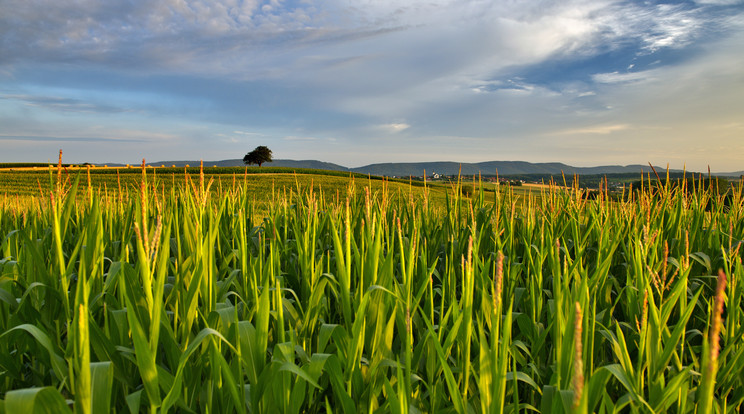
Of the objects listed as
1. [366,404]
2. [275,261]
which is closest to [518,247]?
[275,261]

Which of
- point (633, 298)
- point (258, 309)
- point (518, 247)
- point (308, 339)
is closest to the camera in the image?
point (258, 309)

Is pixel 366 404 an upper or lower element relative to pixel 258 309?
lower

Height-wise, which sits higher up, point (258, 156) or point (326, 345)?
point (258, 156)

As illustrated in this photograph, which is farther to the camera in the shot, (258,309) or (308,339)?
(308,339)

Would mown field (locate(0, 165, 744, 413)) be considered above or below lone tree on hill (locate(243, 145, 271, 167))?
below

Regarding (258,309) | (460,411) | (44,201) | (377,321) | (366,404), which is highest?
(44,201)

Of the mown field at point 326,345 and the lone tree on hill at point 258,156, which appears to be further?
the lone tree on hill at point 258,156

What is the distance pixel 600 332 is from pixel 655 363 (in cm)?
45

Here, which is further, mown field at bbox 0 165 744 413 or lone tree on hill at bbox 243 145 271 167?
lone tree on hill at bbox 243 145 271 167

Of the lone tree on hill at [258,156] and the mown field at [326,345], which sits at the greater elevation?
the lone tree on hill at [258,156]

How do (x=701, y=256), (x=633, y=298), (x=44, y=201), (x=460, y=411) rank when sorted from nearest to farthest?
(x=460, y=411) → (x=633, y=298) → (x=701, y=256) → (x=44, y=201)

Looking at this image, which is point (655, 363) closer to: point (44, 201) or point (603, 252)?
point (603, 252)

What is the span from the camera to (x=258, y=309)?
1663 millimetres

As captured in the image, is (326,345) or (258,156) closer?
(326,345)
